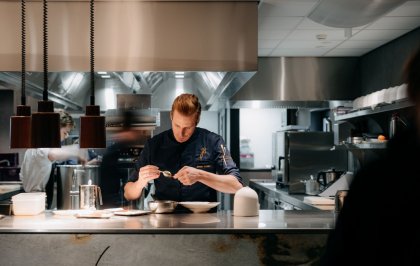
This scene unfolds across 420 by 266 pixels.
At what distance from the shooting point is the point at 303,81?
22.5 feet

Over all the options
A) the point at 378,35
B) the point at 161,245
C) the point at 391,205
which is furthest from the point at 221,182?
the point at 378,35

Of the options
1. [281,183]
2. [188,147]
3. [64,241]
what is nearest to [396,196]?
[64,241]

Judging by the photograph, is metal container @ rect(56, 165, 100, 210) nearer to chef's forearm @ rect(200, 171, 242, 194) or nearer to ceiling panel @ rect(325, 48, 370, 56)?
chef's forearm @ rect(200, 171, 242, 194)

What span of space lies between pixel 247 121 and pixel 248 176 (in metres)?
2.81

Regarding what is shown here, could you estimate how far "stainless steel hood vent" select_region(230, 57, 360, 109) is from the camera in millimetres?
6852

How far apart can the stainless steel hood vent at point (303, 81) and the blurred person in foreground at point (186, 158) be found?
334 centimetres

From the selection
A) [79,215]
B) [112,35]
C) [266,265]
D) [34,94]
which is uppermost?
[112,35]

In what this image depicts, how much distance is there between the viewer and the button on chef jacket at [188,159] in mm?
3525

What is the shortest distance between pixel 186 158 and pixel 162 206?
1.45 ft

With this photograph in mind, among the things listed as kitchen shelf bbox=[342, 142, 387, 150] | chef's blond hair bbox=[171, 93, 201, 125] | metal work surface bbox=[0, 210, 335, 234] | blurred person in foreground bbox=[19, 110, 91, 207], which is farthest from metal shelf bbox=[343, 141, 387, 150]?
blurred person in foreground bbox=[19, 110, 91, 207]

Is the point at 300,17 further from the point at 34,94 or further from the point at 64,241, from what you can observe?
the point at 64,241

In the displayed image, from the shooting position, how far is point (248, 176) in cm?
906

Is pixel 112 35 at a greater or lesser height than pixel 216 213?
greater

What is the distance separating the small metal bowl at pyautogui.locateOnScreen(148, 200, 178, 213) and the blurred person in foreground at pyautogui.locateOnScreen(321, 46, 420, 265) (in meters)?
2.32
